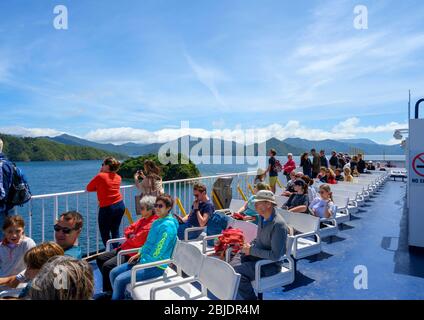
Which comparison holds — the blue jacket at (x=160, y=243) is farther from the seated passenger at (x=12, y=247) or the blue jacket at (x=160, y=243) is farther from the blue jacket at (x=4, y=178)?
the blue jacket at (x=4, y=178)

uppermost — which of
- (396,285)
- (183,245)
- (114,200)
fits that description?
(114,200)

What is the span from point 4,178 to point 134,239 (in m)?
1.50

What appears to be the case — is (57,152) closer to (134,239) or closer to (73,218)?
(134,239)

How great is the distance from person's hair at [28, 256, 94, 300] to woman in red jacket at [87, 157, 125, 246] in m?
2.70

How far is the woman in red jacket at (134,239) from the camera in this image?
3215 millimetres

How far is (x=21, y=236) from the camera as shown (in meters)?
2.81

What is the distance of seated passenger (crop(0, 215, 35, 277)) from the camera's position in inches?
107

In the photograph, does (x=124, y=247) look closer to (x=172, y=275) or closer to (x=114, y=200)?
(x=172, y=275)

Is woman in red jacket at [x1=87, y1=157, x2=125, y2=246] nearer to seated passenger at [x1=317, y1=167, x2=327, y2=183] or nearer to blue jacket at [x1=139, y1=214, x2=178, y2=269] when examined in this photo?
blue jacket at [x1=139, y1=214, x2=178, y2=269]

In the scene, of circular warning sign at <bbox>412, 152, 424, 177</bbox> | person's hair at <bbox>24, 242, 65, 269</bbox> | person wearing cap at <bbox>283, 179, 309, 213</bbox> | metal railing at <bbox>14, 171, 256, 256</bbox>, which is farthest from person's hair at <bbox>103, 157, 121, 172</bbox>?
circular warning sign at <bbox>412, 152, 424, 177</bbox>
